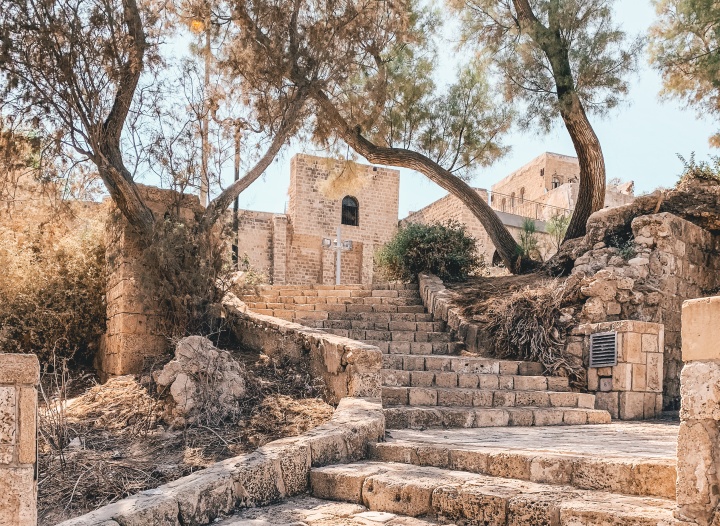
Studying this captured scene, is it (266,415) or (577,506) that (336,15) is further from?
(577,506)

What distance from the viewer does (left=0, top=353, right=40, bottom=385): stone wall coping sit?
3.39 meters

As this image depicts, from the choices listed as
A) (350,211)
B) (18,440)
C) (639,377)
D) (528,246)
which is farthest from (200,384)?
(350,211)

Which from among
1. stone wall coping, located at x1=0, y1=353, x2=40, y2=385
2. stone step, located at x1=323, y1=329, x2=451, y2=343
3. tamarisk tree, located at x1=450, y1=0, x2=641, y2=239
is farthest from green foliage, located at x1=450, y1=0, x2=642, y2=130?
stone wall coping, located at x1=0, y1=353, x2=40, y2=385

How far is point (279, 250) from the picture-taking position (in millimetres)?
25859

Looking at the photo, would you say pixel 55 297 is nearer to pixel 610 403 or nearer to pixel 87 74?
pixel 87 74

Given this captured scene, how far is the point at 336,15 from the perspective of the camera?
1044 centimetres

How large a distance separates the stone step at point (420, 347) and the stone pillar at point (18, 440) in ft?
18.9

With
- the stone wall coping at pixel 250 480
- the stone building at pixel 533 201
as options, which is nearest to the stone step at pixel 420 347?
the stone wall coping at pixel 250 480

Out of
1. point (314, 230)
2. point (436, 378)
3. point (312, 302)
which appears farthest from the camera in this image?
point (314, 230)

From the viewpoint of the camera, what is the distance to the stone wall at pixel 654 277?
859 cm

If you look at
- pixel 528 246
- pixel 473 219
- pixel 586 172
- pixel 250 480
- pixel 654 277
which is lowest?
pixel 250 480

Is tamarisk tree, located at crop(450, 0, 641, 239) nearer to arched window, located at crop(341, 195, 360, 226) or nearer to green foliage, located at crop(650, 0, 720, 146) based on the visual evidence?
green foliage, located at crop(650, 0, 720, 146)

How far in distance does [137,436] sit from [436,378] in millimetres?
3103

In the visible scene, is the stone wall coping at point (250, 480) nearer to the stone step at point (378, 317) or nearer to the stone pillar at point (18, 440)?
the stone pillar at point (18, 440)
